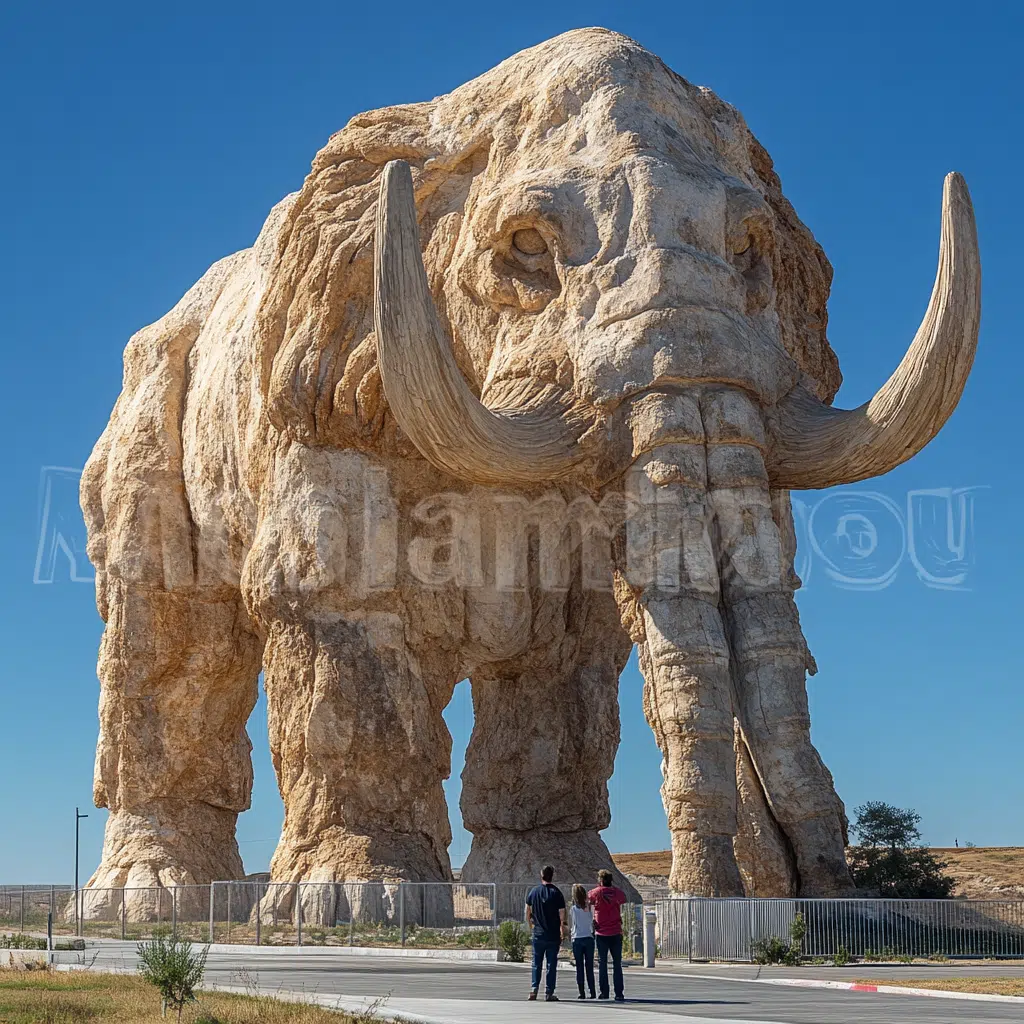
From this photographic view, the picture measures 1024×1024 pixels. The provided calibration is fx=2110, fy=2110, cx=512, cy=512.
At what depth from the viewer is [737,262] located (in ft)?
65.0

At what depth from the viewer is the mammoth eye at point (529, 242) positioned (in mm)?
19609

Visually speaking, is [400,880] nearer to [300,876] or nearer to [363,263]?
[300,876]

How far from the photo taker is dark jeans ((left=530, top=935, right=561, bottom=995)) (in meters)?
14.7

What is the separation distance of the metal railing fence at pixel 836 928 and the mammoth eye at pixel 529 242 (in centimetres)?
614

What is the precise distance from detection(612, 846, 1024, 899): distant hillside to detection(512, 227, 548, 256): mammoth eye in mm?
12376

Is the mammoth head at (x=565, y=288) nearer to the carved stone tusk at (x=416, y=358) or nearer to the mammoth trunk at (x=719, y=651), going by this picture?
the carved stone tusk at (x=416, y=358)

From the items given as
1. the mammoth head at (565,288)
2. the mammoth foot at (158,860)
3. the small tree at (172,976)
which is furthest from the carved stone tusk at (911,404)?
the mammoth foot at (158,860)

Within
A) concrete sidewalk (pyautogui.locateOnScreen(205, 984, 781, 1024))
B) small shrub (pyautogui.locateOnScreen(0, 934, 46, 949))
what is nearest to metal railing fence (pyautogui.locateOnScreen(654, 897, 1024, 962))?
concrete sidewalk (pyautogui.locateOnScreen(205, 984, 781, 1024))

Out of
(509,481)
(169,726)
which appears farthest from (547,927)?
(169,726)

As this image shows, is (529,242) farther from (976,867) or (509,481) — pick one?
(976,867)

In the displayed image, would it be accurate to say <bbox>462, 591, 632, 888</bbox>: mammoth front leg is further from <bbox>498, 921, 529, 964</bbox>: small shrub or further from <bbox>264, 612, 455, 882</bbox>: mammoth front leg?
<bbox>498, 921, 529, 964</bbox>: small shrub

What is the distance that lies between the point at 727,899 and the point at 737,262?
6.25 metres

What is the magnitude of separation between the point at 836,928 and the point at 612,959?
262 cm

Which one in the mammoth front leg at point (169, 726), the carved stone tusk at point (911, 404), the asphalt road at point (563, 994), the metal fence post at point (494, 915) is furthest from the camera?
the mammoth front leg at point (169, 726)
